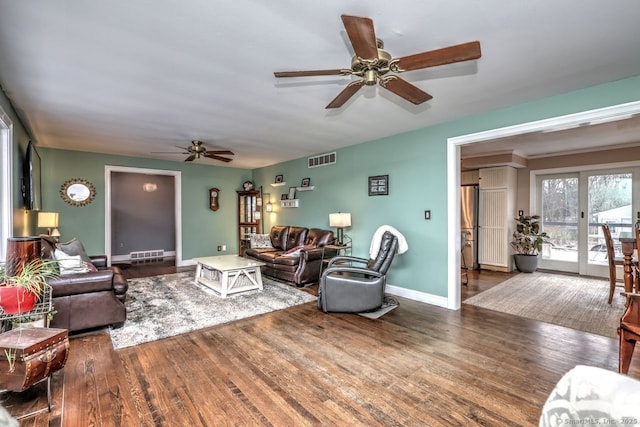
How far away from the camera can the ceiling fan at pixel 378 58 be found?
1.58m

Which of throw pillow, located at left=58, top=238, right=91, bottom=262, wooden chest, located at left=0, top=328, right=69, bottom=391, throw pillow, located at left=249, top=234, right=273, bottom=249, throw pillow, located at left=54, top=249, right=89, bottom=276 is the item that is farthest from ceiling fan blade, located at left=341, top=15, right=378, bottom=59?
throw pillow, located at left=249, top=234, right=273, bottom=249

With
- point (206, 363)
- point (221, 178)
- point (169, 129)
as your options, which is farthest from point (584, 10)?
point (221, 178)

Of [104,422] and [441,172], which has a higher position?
[441,172]

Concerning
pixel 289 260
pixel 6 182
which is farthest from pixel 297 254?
pixel 6 182

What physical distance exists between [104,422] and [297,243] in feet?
14.4

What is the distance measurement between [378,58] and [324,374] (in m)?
2.29

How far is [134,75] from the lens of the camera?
2.59m

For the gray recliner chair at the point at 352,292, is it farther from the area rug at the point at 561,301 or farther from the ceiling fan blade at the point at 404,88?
the ceiling fan blade at the point at 404,88

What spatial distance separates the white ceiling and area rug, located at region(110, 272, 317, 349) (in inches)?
96.1

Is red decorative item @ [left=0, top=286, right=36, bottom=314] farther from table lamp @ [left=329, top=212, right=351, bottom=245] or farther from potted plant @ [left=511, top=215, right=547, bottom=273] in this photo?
potted plant @ [left=511, top=215, right=547, bottom=273]

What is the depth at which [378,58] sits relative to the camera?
1856mm

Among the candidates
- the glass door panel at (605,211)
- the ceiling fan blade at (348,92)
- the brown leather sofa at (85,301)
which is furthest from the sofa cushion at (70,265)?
the glass door panel at (605,211)

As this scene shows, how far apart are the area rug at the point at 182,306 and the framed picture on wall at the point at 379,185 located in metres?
1.95

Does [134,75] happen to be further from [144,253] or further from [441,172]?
[144,253]
